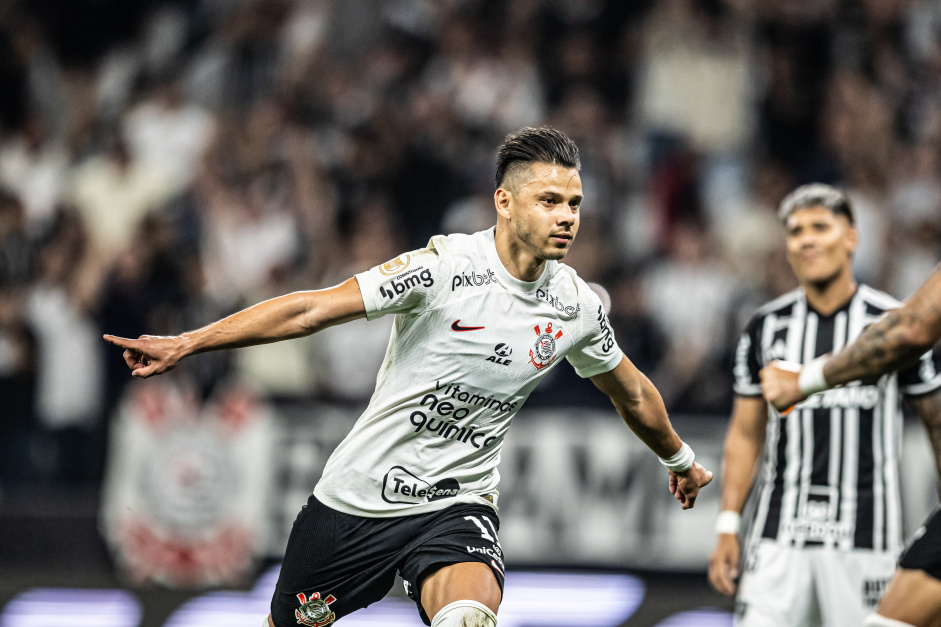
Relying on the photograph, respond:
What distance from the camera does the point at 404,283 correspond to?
4543 mm

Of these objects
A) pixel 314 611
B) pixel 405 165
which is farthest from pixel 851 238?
pixel 405 165

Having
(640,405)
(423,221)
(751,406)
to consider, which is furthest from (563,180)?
(423,221)

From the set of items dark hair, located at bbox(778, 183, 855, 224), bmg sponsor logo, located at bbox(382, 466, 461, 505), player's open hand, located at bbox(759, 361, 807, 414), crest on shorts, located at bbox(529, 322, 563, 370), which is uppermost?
dark hair, located at bbox(778, 183, 855, 224)

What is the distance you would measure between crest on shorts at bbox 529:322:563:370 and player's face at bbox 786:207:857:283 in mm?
1607

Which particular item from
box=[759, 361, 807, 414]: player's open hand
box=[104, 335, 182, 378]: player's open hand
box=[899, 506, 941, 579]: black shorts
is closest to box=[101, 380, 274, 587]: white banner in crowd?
box=[104, 335, 182, 378]: player's open hand

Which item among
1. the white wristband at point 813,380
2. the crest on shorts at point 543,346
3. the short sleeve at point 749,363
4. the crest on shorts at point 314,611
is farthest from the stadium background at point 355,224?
the white wristband at point 813,380

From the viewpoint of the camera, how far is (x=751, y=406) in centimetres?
591

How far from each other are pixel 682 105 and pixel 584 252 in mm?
2580

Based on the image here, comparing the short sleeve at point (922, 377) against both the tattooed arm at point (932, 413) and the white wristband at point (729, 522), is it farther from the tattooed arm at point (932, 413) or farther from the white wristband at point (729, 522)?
the white wristband at point (729, 522)

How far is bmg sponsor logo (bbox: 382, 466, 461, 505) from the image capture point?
4.80m

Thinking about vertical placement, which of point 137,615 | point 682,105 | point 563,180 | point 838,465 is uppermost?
point 682,105

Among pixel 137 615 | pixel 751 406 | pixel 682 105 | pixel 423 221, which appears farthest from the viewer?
pixel 682 105

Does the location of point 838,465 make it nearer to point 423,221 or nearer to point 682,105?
point 423,221

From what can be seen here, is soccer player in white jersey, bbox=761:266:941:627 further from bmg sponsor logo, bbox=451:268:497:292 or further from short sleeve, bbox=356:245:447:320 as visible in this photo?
short sleeve, bbox=356:245:447:320
